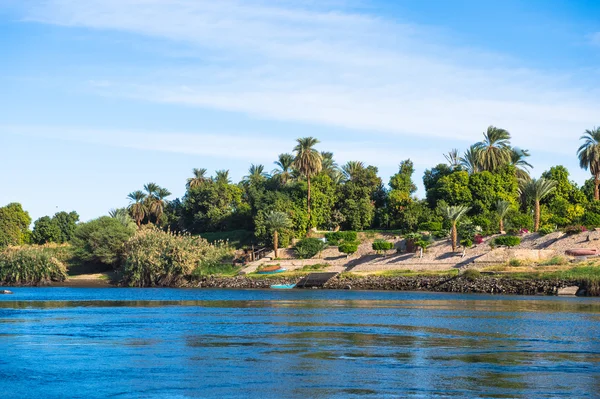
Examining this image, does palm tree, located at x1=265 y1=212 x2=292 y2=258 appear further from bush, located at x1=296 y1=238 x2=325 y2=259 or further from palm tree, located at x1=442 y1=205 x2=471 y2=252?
palm tree, located at x1=442 y1=205 x2=471 y2=252

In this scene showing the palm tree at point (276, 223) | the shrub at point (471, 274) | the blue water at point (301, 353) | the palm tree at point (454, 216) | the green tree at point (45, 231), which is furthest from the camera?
the green tree at point (45, 231)

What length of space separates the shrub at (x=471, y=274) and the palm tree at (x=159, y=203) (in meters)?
→ 80.9

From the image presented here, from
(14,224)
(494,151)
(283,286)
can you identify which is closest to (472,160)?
(494,151)

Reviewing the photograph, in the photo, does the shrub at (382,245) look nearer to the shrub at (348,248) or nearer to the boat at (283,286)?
the shrub at (348,248)

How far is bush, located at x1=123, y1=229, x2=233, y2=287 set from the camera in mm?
99938

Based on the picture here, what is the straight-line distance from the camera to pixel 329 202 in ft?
405

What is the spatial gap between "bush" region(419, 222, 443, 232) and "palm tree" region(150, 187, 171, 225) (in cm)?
6195

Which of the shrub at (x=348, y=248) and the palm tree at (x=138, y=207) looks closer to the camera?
the shrub at (x=348, y=248)

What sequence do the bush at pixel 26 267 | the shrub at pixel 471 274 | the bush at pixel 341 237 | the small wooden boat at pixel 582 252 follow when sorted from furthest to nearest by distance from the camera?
1. the bush at pixel 341 237
2. the bush at pixel 26 267
3. the small wooden boat at pixel 582 252
4. the shrub at pixel 471 274

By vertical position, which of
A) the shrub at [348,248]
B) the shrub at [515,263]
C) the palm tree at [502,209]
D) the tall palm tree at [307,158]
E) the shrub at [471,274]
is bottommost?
the shrub at [471,274]

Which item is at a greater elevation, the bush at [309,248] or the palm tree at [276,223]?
the palm tree at [276,223]

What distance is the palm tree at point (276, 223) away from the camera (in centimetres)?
11112

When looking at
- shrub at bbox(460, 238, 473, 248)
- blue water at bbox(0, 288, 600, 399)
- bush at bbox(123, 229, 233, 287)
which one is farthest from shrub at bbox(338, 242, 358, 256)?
blue water at bbox(0, 288, 600, 399)

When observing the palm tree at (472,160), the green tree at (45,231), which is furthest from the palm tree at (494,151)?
the green tree at (45,231)
